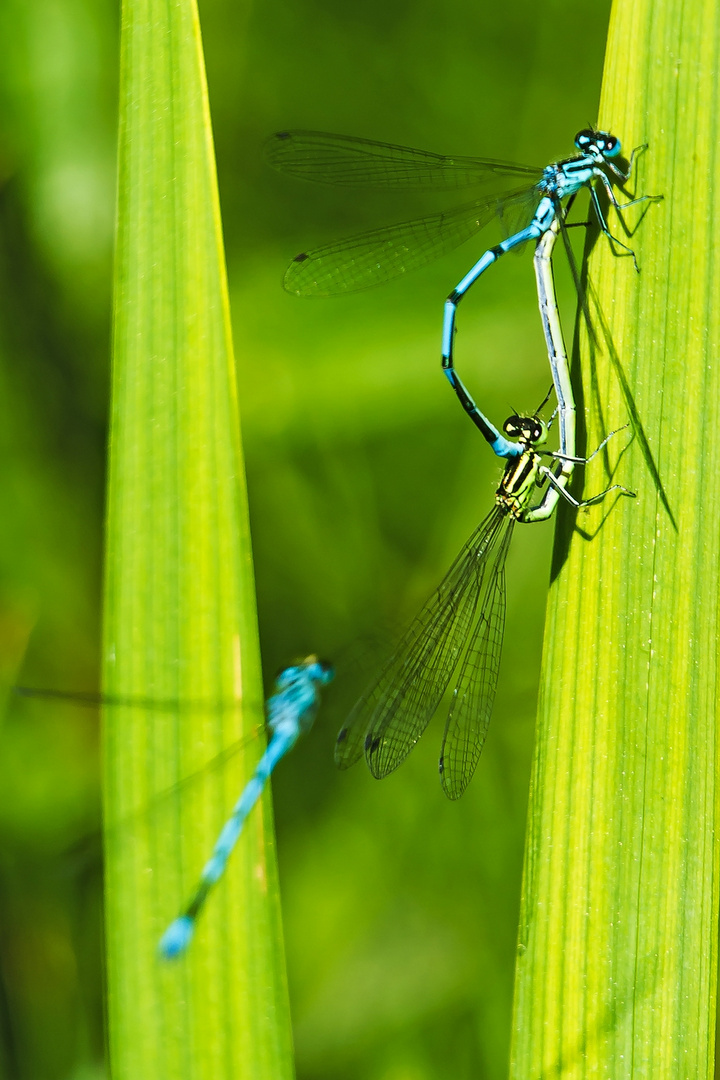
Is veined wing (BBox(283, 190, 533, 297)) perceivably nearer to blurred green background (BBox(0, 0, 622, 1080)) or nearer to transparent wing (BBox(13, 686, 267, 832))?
blurred green background (BBox(0, 0, 622, 1080))

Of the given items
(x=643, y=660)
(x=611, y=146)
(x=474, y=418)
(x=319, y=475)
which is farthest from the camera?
(x=319, y=475)

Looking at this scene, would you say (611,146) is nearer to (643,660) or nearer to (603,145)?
(603,145)

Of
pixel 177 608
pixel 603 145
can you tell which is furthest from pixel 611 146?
pixel 177 608

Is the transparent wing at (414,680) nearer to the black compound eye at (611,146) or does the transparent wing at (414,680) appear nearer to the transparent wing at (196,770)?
the transparent wing at (196,770)

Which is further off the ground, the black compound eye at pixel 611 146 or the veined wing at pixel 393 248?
the veined wing at pixel 393 248

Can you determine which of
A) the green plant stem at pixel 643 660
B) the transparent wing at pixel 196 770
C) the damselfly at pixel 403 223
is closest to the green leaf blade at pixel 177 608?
the transparent wing at pixel 196 770

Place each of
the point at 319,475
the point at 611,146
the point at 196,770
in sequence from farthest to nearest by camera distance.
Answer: the point at 319,475
the point at 611,146
the point at 196,770

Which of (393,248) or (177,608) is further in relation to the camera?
(393,248)

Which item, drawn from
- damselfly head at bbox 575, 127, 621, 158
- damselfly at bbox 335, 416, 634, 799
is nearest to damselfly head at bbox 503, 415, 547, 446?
damselfly at bbox 335, 416, 634, 799
